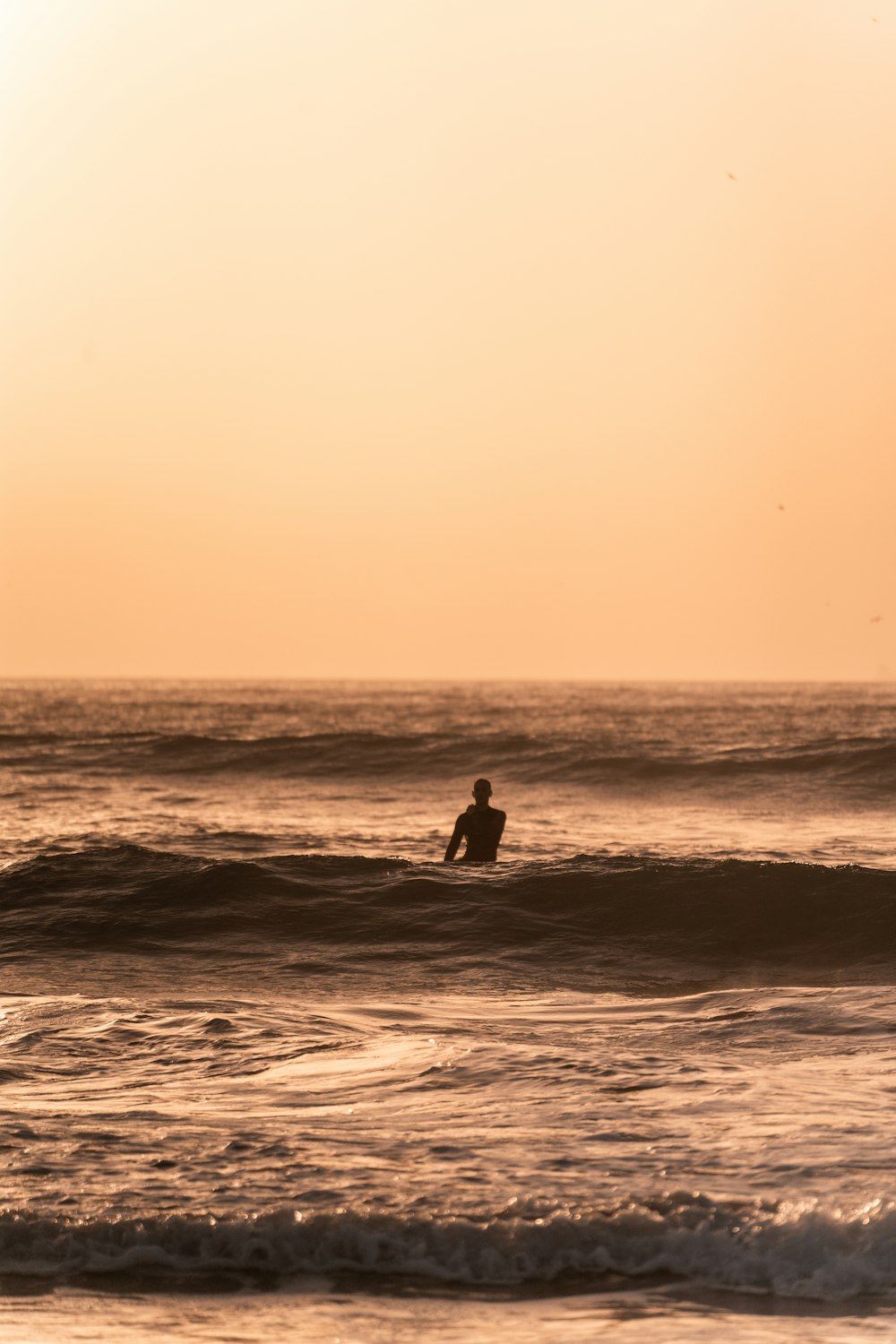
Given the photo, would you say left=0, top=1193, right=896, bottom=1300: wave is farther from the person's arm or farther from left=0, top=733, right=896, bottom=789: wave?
left=0, top=733, right=896, bottom=789: wave

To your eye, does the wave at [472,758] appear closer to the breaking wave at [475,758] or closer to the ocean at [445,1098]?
the breaking wave at [475,758]

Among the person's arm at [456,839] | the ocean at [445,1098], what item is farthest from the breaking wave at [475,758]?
the person's arm at [456,839]

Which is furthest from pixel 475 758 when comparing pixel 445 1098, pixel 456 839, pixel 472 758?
pixel 445 1098

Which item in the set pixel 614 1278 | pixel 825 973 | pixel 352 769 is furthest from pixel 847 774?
pixel 614 1278

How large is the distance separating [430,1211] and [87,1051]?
10.8ft

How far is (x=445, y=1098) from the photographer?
22.6ft

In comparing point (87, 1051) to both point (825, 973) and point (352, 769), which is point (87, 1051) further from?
point (352, 769)

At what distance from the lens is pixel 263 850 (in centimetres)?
1900

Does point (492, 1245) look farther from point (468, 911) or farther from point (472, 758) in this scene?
point (472, 758)

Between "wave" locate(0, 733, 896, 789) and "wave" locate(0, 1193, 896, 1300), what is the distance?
24363 mm

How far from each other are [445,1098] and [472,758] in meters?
30.4

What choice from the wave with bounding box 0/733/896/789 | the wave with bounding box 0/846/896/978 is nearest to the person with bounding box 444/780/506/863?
the wave with bounding box 0/846/896/978

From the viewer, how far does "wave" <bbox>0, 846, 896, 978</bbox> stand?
12.1 metres

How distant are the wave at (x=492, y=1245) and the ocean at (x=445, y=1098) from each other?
0.01 metres
